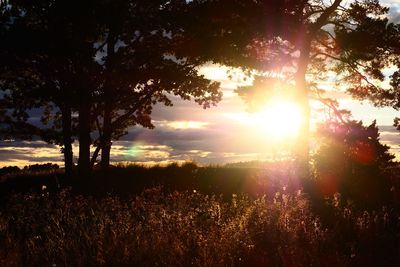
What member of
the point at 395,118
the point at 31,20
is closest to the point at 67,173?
the point at 31,20

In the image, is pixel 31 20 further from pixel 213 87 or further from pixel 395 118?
pixel 395 118

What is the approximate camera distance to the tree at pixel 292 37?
20.9 metres

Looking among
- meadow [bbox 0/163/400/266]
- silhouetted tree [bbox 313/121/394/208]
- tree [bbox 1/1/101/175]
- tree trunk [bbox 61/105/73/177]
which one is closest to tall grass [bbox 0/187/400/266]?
meadow [bbox 0/163/400/266]

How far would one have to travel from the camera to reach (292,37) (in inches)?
850

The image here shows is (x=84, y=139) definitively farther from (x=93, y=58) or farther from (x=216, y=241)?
(x=216, y=241)

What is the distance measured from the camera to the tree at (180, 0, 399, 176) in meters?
20.9

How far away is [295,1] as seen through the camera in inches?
834

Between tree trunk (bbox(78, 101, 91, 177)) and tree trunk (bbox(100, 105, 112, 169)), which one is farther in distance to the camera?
tree trunk (bbox(100, 105, 112, 169))

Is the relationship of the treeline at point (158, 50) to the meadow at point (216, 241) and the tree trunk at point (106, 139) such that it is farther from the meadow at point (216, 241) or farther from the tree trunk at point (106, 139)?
the meadow at point (216, 241)

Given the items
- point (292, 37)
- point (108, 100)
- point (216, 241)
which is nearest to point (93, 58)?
point (108, 100)

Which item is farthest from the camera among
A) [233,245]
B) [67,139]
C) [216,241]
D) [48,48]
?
[67,139]

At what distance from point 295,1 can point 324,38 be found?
15.9ft

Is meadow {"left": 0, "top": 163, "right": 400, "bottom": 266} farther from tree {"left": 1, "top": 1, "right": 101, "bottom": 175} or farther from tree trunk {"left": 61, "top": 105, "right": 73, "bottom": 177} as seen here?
tree trunk {"left": 61, "top": 105, "right": 73, "bottom": 177}

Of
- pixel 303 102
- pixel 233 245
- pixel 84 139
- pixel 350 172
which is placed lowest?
pixel 233 245
